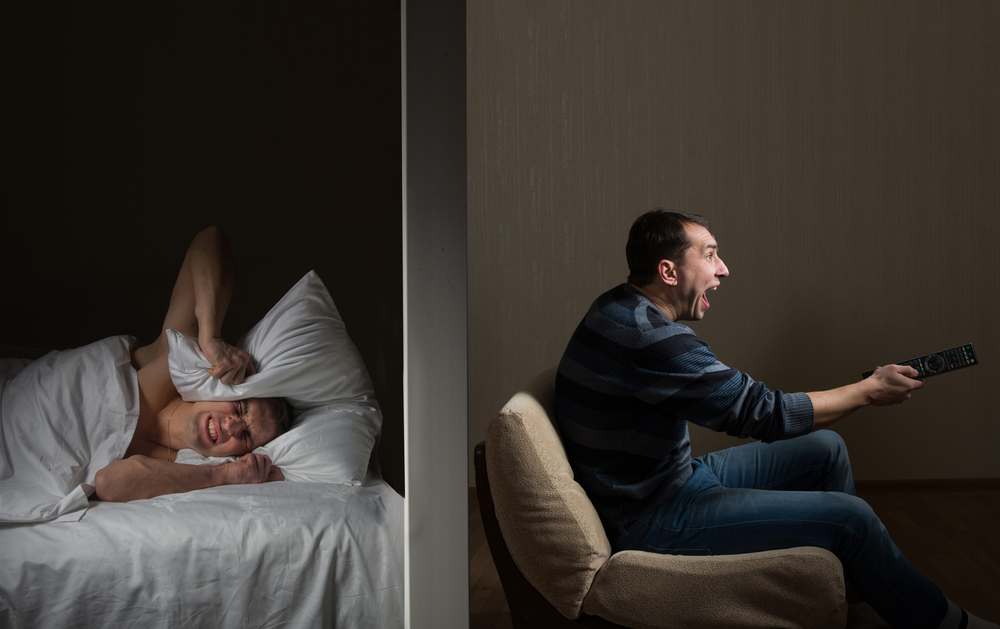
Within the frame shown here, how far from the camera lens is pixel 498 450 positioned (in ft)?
3.97

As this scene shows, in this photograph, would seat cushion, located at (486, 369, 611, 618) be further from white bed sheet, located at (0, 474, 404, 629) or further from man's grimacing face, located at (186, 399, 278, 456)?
man's grimacing face, located at (186, 399, 278, 456)

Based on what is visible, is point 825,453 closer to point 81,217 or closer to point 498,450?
point 498,450

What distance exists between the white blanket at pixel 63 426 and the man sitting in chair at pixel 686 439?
0.84 meters

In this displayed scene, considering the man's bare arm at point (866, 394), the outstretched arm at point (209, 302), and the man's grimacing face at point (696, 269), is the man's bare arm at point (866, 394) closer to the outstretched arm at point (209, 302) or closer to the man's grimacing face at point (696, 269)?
the man's grimacing face at point (696, 269)

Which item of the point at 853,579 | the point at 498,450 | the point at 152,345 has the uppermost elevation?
the point at 152,345

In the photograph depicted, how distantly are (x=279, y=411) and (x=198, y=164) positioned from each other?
373 mm

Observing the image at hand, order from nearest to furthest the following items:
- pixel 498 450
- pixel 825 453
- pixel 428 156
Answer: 1. pixel 428 156
2. pixel 498 450
3. pixel 825 453

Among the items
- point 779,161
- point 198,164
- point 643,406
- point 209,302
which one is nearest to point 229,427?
point 209,302

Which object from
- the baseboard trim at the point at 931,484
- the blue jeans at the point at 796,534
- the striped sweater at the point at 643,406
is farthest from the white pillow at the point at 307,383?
the baseboard trim at the point at 931,484

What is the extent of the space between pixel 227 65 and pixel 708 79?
227 centimetres

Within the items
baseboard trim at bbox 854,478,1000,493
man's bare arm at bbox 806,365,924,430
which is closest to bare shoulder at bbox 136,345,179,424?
man's bare arm at bbox 806,365,924,430

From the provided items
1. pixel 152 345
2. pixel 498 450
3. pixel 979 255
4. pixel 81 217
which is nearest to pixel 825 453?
pixel 498 450

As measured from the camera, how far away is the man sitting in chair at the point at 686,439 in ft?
4.00

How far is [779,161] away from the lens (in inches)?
107
